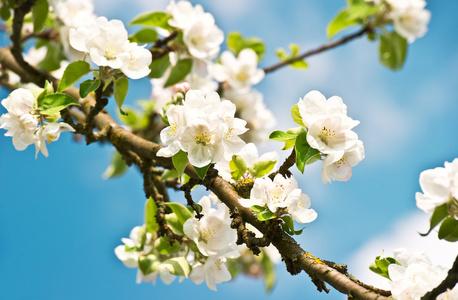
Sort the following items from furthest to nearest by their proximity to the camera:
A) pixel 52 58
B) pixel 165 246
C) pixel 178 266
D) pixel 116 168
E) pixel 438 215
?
pixel 116 168 → pixel 52 58 → pixel 165 246 → pixel 178 266 → pixel 438 215

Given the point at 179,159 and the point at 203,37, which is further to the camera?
the point at 203,37

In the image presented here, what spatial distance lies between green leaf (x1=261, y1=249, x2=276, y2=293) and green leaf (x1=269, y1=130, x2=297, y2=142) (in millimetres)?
2472

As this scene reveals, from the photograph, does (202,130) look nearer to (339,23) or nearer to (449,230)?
(449,230)

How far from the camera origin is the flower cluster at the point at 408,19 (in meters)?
2.41

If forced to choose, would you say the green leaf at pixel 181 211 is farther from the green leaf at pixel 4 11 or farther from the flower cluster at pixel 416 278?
the green leaf at pixel 4 11

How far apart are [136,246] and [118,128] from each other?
17.2 inches

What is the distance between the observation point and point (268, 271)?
3627 mm

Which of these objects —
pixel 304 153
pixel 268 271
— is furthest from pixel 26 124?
pixel 268 271

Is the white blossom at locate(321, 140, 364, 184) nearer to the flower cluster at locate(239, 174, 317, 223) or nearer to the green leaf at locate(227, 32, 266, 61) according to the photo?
the flower cluster at locate(239, 174, 317, 223)

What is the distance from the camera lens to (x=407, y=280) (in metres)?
1.09

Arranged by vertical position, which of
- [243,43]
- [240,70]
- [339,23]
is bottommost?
[339,23]

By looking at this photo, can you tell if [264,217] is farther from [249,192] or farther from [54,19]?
[54,19]

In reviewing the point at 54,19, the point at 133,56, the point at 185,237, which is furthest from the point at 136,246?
the point at 54,19

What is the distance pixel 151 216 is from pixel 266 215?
66cm
